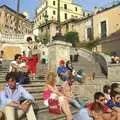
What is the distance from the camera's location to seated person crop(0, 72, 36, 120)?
8.10 meters

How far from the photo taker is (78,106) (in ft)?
32.6

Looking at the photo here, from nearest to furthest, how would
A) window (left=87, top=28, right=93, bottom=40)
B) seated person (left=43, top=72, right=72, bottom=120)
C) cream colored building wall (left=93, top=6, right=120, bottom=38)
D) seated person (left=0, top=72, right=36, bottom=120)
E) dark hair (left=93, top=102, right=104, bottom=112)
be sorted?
dark hair (left=93, top=102, right=104, bottom=112)
seated person (left=0, top=72, right=36, bottom=120)
seated person (left=43, top=72, right=72, bottom=120)
cream colored building wall (left=93, top=6, right=120, bottom=38)
window (left=87, top=28, right=93, bottom=40)

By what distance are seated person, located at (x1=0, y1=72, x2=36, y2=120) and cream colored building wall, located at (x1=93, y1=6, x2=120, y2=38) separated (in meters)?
43.5

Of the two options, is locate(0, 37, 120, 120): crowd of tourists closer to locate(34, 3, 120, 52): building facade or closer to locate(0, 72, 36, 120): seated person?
locate(0, 72, 36, 120): seated person

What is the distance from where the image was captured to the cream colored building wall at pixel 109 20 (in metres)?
51.1

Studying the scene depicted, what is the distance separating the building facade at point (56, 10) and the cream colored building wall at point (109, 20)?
118ft

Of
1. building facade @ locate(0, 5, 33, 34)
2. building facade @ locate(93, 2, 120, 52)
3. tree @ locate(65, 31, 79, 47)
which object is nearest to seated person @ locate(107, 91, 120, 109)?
building facade @ locate(93, 2, 120, 52)

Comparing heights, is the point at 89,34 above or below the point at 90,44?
above

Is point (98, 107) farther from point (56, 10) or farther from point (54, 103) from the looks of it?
point (56, 10)

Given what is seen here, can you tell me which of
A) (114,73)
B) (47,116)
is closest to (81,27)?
(114,73)

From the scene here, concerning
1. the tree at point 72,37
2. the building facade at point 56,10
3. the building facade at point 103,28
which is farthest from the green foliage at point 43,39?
the building facade at point 56,10

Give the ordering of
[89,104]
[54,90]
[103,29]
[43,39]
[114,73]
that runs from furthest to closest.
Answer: [43,39] → [103,29] → [114,73] → [54,90] → [89,104]

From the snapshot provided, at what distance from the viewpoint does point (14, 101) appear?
8.20m

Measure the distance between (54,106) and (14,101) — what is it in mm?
1675
